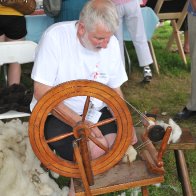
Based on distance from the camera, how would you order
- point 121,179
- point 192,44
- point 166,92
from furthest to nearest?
1. point 166,92
2. point 192,44
3. point 121,179

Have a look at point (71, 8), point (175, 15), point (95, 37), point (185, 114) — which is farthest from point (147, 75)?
point (95, 37)

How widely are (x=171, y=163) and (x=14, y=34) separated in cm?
163

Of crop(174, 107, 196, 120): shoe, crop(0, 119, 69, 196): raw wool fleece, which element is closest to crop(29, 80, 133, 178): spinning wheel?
crop(0, 119, 69, 196): raw wool fleece

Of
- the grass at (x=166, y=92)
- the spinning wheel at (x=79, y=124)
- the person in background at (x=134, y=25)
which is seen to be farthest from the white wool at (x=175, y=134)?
the person in background at (x=134, y=25)

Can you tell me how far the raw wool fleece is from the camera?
2.12 m

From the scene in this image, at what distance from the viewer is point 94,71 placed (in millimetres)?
2299

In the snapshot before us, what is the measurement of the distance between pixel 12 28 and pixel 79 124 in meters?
1.57

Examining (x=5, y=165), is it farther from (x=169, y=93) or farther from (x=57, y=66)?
(x=169, y=93)

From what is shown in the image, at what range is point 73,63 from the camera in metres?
2.24

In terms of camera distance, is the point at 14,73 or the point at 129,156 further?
the point at 14,73

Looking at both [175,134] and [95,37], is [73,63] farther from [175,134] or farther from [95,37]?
[175,134]

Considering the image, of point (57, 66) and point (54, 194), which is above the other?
point (57, 66)

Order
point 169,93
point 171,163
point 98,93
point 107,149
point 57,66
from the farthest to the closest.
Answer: point 169,93 → point 171,163 → point 57,66 → point 107,149 → point 98,93

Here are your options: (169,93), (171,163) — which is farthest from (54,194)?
(169,93)
